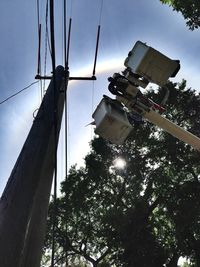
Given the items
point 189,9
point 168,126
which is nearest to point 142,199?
point 189,9

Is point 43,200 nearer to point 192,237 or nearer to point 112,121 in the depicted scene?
point 112,121

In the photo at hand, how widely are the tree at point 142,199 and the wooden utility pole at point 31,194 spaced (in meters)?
16.3

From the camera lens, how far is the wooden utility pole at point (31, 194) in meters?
3.22

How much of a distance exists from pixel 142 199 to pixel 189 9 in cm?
1588

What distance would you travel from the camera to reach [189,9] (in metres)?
10.1

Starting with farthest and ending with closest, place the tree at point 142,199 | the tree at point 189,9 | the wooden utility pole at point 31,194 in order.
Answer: the tree at point 142,199
the tree at point 189,9
the wooden utility pole at point 31,194

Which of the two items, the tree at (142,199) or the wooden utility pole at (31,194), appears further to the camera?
the tree at (142,199)

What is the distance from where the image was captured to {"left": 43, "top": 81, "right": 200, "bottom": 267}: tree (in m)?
21.7

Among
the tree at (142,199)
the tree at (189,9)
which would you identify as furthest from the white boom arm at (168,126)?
the tree at (142,199)

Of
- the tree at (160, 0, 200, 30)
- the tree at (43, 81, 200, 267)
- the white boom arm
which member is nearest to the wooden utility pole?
the white boom arm

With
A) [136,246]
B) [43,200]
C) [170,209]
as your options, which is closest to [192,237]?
[170,209]

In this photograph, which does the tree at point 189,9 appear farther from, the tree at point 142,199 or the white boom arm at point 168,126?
the tree at point 142,199

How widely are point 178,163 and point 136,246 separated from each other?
239 inches

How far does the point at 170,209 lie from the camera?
73.4 ft
